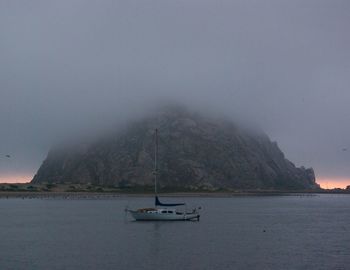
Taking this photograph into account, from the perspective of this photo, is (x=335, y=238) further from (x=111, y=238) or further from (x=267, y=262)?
(x=111, y=238)

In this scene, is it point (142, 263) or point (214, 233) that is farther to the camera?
point (214, 233)

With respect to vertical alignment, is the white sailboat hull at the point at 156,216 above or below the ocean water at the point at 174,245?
above

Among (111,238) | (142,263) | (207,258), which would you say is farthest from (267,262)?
(111,238)

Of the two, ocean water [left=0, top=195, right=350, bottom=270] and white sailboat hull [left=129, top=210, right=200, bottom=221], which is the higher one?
white sailboat hull [left=129, top=210, right=200, bottom=221]

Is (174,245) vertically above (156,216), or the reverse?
(156,216)

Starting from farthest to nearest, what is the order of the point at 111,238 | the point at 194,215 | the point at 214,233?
the point at 194,215 < the point at 214,233 < the point at 111,238

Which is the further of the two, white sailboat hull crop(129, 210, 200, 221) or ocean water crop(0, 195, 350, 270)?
white sailboat hull crop(129, 210, 200, 221)

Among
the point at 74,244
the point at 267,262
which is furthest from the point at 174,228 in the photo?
the point at 267,262

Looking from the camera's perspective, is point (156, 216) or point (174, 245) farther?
point (156, 216)

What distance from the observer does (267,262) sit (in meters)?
64.5

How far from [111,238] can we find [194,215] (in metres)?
39.5

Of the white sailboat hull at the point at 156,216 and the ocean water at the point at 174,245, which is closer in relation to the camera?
the ocean water at the point at 174,245

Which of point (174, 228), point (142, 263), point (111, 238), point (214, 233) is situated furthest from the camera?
point (174, 228)

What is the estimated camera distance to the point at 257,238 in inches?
3511
